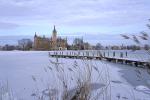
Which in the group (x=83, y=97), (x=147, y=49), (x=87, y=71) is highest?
(x=147, y=49)

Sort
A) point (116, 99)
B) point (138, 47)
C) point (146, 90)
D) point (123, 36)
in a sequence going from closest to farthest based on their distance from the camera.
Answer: point (123, 36), point (138, 47), point (116, 99), point (146, 90)

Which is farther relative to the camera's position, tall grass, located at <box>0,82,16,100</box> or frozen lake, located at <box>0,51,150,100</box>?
frozen lake, located at <box>0,51,150,100</box>

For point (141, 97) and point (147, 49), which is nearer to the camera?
point (147, 49)

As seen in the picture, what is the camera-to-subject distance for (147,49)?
11.5 ft

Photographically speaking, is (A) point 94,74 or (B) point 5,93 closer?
(B) point 5,93

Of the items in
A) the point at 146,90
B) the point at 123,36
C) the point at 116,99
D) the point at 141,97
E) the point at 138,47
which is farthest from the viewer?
the point at 146,90

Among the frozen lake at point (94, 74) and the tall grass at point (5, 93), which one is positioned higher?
the tall grass at point (5, 93)

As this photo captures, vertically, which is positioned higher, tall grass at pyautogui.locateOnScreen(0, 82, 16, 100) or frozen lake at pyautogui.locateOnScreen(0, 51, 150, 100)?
tall grass at pyautogui.locateOnScreen(0, 82, 16, 100)

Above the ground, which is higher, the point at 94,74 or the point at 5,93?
the point at 5,93

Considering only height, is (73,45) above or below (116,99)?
above

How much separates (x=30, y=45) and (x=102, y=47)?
134m

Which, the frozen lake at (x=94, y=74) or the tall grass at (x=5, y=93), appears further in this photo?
the frozen lake at (x=94, y=74)

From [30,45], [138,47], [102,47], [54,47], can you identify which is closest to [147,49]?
[138,47]

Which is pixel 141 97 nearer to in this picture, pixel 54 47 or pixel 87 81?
pixel 54 47
